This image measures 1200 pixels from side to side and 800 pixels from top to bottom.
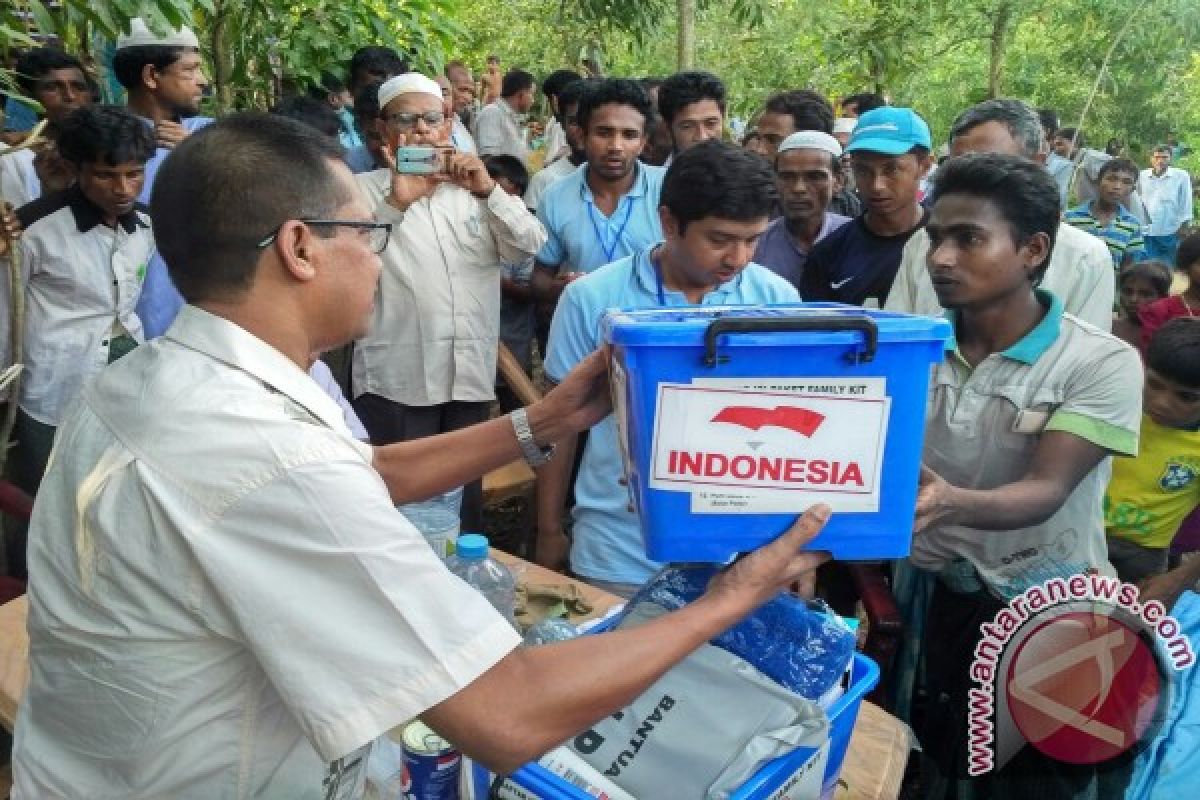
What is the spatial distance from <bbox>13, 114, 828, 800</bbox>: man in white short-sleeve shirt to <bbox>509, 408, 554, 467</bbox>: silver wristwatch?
579 mm

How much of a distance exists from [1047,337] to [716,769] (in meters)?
1.38

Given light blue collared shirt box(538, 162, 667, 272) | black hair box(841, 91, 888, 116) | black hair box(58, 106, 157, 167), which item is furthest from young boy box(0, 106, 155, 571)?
black hair box(841, 91, 888, 116)

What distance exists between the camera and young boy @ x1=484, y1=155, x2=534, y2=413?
15.5 ft

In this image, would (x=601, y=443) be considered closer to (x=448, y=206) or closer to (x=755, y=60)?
(x=448, y=206)

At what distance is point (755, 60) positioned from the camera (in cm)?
1450

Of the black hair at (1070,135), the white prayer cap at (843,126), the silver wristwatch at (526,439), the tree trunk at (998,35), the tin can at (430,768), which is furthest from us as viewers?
the black hair at (1070,135)

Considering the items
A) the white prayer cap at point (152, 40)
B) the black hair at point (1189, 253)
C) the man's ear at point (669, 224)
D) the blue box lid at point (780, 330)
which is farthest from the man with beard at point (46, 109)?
the black hair at point (1189, 253)

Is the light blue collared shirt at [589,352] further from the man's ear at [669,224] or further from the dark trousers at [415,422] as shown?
the dark trousers at [415,422]

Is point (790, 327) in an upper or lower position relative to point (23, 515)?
upper

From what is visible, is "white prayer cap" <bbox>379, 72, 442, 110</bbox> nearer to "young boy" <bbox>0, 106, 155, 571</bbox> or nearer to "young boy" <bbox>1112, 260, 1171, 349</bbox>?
"young boy" <bbox>0, 106, 155, 571</bbox>

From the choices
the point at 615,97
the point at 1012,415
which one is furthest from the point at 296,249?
the point at 615,97

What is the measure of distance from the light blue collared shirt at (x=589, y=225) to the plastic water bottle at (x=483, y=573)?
190 centimetres

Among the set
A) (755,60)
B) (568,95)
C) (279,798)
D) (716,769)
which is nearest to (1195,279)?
(568,95)

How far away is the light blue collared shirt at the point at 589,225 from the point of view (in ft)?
13.0
